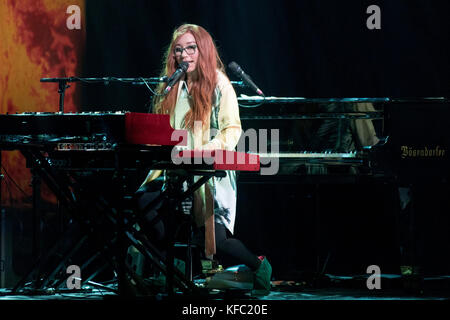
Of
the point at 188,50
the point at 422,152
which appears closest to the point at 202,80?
the point at 188,50

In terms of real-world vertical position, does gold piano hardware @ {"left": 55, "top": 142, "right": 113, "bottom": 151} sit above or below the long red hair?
below

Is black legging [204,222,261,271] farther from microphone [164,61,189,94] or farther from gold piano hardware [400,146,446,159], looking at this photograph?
gold piano hardware [400,146,446,159]

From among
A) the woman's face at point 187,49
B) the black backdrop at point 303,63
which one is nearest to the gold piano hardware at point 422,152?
the black backdrop at point 303,63

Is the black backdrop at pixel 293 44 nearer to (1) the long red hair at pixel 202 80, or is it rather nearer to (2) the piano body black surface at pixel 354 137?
(2) the piano body black surface at pixel 354 137

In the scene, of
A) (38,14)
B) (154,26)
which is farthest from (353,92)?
(38,14)

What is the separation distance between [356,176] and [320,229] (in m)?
0.86

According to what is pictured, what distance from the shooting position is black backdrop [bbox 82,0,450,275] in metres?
5.28

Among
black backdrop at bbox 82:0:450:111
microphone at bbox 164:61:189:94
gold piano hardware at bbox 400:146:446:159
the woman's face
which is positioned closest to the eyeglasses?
the woman's face

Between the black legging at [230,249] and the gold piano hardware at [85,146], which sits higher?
the gold piano hardware at [85,146]

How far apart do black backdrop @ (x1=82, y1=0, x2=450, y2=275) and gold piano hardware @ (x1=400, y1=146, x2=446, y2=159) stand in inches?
32.9

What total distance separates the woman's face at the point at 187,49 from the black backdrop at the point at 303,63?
178cm

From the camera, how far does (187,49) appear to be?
147 inches

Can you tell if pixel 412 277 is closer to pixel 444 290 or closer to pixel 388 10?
pixel 444 290

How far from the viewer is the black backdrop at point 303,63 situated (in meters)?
5.28
